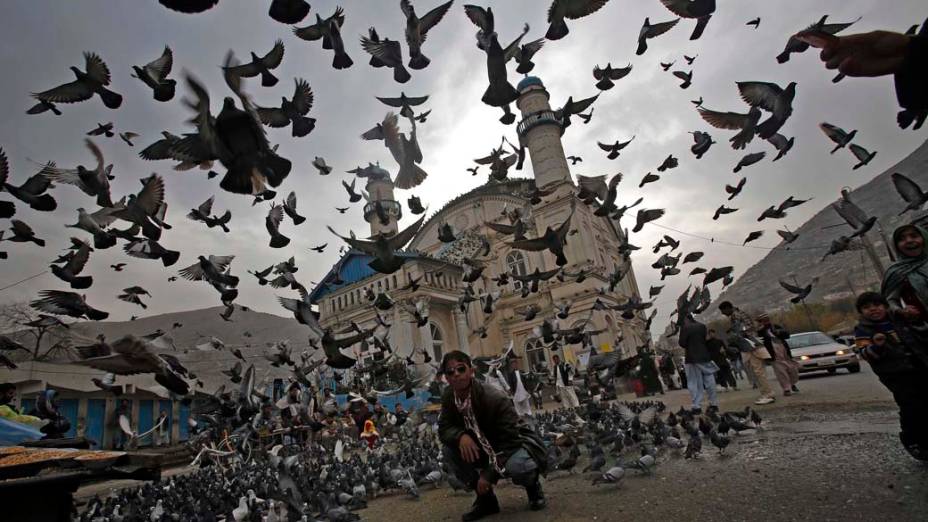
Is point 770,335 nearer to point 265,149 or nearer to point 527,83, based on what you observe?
point 265,149

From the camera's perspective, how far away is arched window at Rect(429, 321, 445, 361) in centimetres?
2572

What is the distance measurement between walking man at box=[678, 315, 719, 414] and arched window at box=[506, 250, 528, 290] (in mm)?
22120

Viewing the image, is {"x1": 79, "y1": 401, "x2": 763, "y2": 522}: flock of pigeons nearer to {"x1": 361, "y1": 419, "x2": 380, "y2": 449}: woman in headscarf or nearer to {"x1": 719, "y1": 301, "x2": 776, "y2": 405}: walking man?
{"x1": 719, "y1": 301, "x2": 776, "y2": 405}: walking man

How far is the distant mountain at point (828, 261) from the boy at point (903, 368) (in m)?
62.7

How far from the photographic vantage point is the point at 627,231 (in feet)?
31.1

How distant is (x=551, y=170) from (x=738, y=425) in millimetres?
22595


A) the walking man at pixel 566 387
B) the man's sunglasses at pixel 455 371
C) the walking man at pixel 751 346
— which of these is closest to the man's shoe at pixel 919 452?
the man's sunglasses at pixel 455 371

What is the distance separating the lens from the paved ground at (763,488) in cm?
288

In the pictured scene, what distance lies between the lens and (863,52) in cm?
180

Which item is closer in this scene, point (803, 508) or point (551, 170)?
point (803, 508)

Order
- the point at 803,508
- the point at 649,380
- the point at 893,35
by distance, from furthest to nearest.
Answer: the point at 649,380, the point at 803,508, the point at 893,35

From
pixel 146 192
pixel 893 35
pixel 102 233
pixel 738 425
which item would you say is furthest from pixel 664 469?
pixel 102 233

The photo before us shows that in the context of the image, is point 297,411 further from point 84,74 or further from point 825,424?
point 825,424

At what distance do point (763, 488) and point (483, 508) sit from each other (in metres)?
2.27
